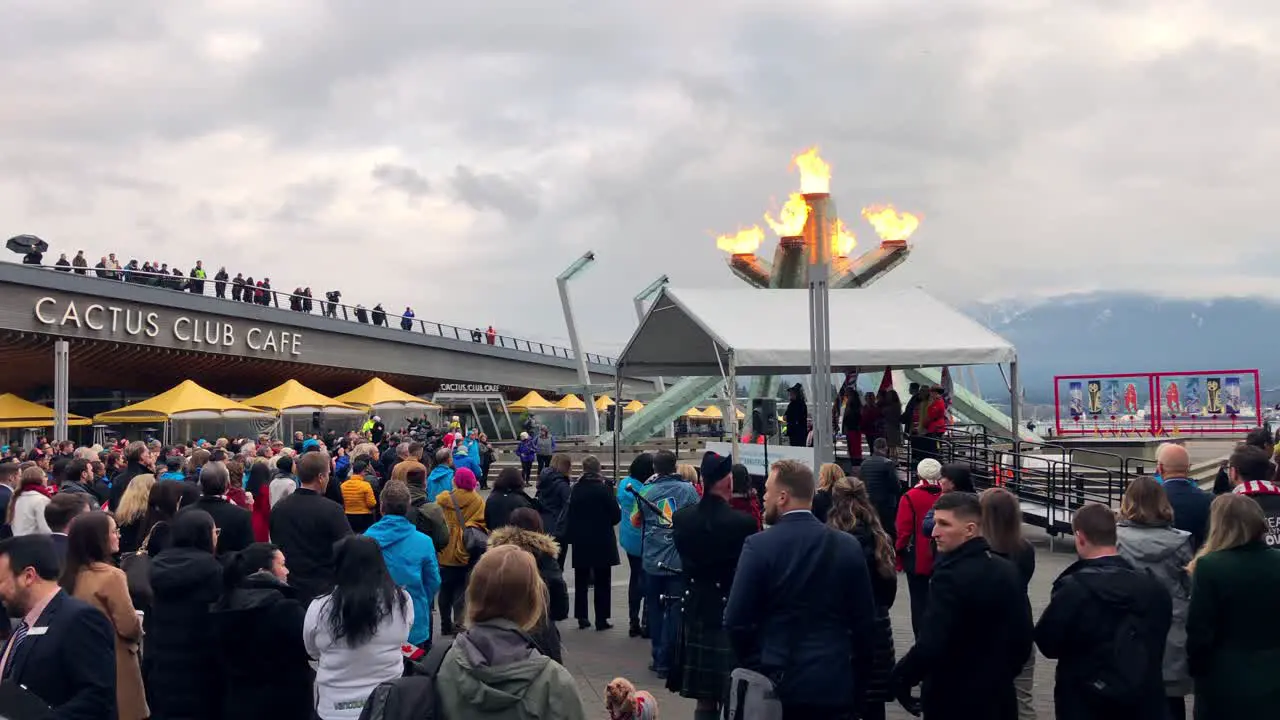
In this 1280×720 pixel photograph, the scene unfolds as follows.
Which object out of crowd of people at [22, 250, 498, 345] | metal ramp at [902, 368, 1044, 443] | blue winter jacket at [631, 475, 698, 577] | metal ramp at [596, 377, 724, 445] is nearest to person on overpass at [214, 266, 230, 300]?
crowd of people at [22, 250, 498, 345]

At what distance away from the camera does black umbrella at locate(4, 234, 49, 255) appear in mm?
29844

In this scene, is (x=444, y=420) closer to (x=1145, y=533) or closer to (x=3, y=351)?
(x=3, y=351)

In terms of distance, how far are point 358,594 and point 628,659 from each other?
4.93m

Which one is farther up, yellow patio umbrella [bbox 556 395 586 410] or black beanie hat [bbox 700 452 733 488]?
yellow patio umbrella [bbox 556 395 586 410]

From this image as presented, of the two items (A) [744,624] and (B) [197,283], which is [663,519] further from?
(B) [197,283]

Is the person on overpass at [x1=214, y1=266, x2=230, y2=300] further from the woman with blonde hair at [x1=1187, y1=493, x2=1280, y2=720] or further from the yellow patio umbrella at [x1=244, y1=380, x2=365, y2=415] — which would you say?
the woman with blonde hair at [x1=1187, y1=493, x2=1280, y2=720]

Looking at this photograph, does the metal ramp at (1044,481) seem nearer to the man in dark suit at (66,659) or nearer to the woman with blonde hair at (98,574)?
the woman with blonde hair at (98,574)

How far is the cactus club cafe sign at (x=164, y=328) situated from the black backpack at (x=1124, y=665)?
31387mm

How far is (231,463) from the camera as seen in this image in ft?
30.9

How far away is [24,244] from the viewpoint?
2994 centimetres

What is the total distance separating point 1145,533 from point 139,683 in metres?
4.99

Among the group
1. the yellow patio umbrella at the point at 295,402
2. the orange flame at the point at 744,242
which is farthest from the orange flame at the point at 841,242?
the yellow patio umbrella at the point at 295,402

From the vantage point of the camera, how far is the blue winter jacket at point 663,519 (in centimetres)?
809

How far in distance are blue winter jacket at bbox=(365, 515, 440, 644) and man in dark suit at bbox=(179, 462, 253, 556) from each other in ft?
3.17
